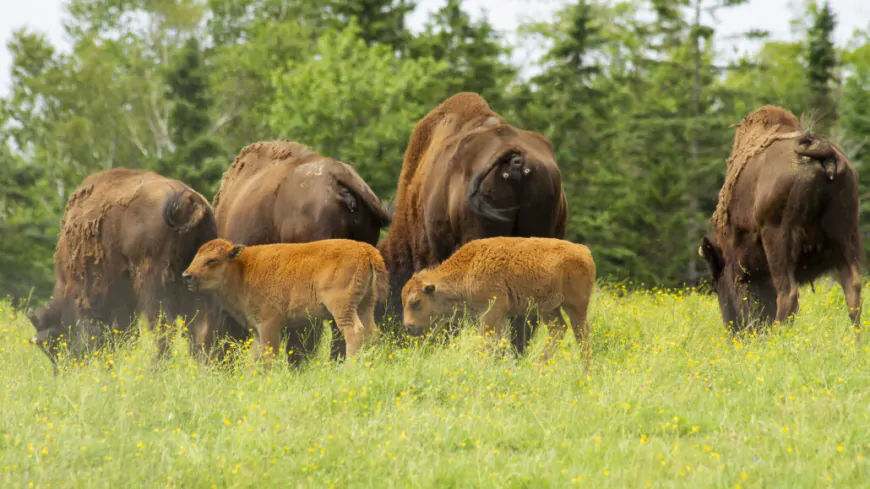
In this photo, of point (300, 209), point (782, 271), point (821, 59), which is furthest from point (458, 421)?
point (821, 59)

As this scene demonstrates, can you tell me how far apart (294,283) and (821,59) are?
74.2ft

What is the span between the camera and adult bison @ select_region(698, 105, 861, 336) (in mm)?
8891

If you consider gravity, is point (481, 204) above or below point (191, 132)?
above

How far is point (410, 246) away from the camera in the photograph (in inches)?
417

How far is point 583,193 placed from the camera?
25.0 meters

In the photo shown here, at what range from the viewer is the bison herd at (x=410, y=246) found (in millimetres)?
8375

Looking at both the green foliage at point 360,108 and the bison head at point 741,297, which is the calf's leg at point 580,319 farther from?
the green foliage at point 360,108

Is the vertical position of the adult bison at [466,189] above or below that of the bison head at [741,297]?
above

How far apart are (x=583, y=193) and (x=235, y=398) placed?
744 inches

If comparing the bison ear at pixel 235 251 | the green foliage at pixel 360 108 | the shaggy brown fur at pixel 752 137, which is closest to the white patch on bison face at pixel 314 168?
the bison ear at pixel 235 251

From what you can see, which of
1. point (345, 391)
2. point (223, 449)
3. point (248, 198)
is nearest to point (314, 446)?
point (223, 449)

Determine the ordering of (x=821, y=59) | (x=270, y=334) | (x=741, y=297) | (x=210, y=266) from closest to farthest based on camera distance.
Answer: (x=270, y=334)
(x=210, y=266)
(x=741, y=297)
(x=821, y=59)

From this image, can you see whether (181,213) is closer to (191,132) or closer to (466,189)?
(466,189)

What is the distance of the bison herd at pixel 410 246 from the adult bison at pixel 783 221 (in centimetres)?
2
